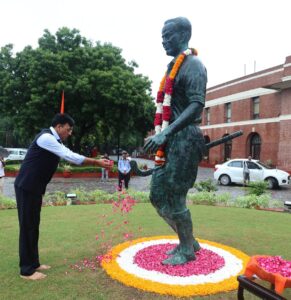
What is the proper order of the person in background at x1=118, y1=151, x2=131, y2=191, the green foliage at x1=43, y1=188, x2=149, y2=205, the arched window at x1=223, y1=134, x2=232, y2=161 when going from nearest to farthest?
the green foliage at x1=43, y1=188, x2=149, y2=205 → the person in background at x1=118, y1=151, x2=131, y2=191 → the arched window at x1=223, y1=134, x2=232, y2=161

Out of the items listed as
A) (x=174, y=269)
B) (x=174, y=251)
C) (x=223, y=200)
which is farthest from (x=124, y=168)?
(x=174, y=269)

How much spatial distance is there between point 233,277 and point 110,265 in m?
1.59

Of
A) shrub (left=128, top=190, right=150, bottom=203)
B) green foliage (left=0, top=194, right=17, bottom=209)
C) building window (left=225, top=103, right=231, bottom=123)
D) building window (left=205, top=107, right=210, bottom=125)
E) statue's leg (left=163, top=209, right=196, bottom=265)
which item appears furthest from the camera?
building window (left=205, top=107, right=210, bottom=125)

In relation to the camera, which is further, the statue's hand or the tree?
the tree

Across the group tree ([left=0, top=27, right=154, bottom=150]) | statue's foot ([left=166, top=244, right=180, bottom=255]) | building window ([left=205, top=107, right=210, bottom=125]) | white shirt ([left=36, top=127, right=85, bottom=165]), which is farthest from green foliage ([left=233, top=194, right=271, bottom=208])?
building window ([left=205, top=107, right=210, bottom=125])

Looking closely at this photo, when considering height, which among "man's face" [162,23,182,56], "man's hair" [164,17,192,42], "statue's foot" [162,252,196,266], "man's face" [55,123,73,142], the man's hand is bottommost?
"statue's foot" [162,252,196,266]

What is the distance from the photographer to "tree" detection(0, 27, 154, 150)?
76.7 feet

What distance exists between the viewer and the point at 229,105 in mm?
34625

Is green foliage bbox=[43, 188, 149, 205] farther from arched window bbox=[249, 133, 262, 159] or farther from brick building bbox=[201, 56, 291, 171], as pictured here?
arched window bbox=[249, 133, 262, 159]

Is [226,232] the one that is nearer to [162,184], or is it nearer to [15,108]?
[162,184]

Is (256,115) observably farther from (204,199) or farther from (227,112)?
(204,199)

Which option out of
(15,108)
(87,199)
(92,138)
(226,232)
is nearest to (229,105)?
(92,138)

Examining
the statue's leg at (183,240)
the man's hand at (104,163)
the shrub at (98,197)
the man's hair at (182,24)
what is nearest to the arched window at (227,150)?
the shrub at (98,197)

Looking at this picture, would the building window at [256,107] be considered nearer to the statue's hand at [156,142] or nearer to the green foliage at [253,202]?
the green foliage at [253,202]
